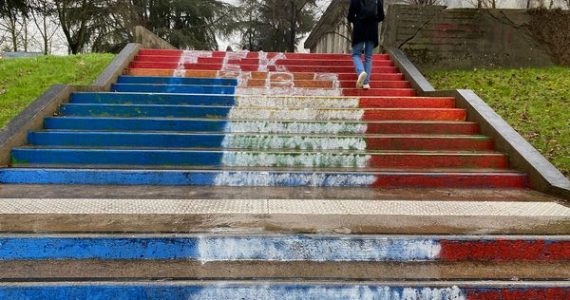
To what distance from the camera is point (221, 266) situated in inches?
124

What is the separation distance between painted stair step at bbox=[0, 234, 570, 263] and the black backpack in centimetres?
502

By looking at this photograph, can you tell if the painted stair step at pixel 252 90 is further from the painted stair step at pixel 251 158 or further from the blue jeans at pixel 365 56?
the painted stair step at pixel 251 158

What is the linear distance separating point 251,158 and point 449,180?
7.26ft

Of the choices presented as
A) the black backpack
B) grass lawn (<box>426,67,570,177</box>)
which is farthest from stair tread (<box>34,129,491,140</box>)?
the black backpack

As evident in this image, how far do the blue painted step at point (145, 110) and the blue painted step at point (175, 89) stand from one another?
1110mm

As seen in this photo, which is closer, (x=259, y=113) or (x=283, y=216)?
(x=283, y=216)

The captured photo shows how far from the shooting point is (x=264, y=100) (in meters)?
6.86

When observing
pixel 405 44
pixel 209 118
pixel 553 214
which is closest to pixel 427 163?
pixel 553 214

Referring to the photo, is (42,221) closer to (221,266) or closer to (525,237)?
(221,266)

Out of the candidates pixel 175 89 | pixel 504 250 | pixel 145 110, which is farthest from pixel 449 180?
pixel 175 89

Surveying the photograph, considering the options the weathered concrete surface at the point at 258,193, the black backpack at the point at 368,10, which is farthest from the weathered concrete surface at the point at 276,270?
the black backpack at the point at 368,10

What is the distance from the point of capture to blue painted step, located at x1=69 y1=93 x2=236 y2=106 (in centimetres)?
668

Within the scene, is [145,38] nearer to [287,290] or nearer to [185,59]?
[185,59]

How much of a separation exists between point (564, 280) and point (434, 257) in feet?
2.78
